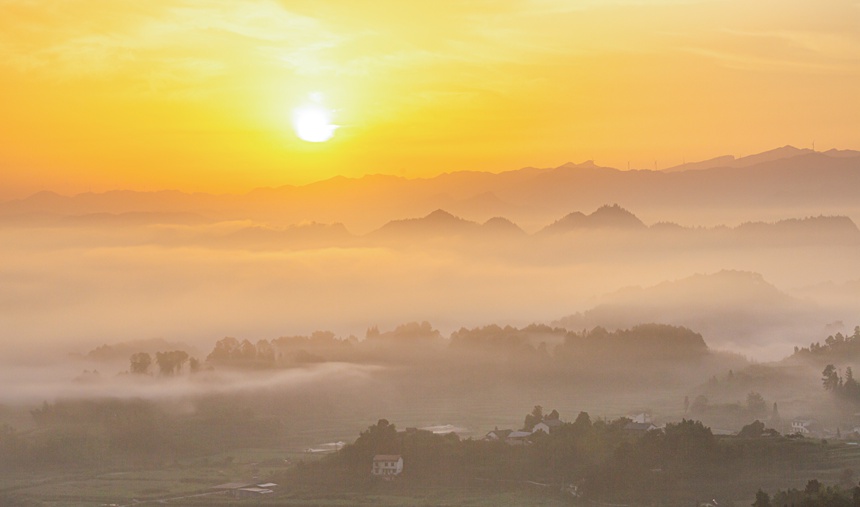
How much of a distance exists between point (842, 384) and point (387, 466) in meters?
49.1

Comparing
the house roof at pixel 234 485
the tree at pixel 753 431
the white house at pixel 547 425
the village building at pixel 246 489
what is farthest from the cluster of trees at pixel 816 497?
the house roof at pixel 234 485

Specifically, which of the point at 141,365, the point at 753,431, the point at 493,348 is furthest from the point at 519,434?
the point at 493,348

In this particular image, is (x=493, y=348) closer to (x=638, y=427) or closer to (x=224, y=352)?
(x=224, y=352)

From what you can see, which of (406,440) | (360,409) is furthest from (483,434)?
(360,409)

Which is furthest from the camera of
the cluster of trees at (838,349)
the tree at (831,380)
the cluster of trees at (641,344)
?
the cluster of trees at (641,344)

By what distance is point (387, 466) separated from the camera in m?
106

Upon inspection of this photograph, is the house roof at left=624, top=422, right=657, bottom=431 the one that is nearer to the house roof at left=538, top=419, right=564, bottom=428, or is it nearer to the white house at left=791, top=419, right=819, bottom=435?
the house roof at left=538, top=419, right=564, bottom=428

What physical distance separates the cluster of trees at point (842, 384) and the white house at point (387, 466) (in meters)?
45.4

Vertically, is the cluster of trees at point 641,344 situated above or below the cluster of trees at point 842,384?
above

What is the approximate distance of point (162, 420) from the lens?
456 feet

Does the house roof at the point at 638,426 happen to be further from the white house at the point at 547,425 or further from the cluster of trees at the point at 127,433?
the cluster of trees at the point at 127,433

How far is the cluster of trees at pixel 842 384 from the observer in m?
128

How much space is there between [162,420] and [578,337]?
6192cm

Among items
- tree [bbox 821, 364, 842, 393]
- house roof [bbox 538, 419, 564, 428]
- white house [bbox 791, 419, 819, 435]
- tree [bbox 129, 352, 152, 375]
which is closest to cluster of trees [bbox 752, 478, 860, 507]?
house roof [bbox 538, 419, 564, 428]
